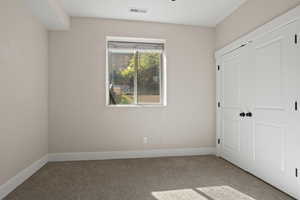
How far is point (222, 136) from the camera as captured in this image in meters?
4.18

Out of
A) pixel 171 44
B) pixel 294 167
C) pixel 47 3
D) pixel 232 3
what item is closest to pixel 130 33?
pixel 171 44

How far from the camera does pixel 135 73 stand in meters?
4.46

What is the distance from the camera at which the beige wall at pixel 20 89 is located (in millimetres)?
2441

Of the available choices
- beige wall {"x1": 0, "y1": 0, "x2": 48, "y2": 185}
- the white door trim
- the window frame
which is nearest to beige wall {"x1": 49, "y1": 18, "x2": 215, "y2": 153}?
the window frame

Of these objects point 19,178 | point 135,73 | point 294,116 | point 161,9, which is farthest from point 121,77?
point 294,116

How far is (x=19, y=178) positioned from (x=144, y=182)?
1.71m

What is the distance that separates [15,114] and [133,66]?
244cm

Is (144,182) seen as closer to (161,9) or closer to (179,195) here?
(179,195)

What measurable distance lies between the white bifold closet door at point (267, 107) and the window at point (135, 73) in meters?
1.43

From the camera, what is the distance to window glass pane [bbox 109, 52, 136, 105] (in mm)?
4359

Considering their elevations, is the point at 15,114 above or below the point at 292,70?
below

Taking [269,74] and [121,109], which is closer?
[269,74]

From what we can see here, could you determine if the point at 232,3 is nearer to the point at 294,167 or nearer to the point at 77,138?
the point at 294,167

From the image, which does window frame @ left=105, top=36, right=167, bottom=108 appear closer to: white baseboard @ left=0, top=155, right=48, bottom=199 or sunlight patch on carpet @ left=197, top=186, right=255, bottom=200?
white baseboard @ left=0, top=155, right=48, bottom=199
